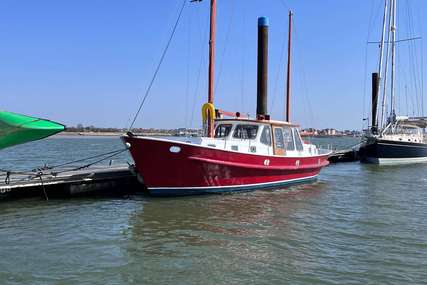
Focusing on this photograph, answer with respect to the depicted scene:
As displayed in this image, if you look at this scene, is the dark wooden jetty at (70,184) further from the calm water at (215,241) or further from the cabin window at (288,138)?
the cabin window at (288,138)

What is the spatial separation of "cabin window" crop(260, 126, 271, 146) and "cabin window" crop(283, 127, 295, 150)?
4.20 feet

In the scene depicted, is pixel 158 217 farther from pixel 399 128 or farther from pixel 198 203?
pixel 399 128

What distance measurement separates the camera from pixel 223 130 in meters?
18.4

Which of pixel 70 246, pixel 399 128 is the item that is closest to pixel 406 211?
pixel 70 246

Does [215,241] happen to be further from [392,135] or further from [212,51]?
[392,135]

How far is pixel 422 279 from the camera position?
7.95 meters

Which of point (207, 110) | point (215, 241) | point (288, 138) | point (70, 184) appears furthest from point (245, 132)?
point (215, 241)

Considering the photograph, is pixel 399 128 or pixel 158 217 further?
pixel 399 128

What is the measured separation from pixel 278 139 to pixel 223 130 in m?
2.41

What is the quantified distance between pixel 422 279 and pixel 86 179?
11.7 m

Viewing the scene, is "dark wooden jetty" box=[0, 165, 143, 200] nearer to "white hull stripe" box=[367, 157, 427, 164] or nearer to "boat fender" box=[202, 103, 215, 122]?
"boat fender" box=[202, 103, 215, 122]

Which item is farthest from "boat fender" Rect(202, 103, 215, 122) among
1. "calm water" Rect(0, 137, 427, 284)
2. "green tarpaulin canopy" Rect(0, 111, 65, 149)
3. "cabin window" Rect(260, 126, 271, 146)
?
"green tarpaulin canopy" Rect(0, 111, 65, 149)

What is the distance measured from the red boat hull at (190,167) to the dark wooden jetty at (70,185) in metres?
2.07

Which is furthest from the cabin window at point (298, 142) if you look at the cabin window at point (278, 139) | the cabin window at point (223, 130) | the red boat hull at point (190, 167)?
the cabin window at point (223, 130)
